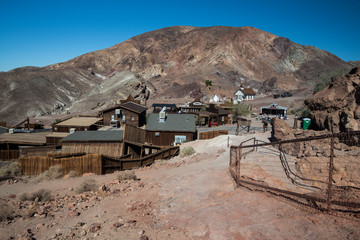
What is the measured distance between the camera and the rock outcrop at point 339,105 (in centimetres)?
1438

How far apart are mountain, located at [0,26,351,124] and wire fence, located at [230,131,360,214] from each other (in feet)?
239

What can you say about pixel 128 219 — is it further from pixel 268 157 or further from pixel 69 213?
pixel 268 157

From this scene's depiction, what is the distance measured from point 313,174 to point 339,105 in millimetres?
9420

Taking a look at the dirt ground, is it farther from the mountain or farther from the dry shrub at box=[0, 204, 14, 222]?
the mountain

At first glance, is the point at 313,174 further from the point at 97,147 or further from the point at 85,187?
the point at 97,147

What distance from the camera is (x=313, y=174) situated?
9.95 metres

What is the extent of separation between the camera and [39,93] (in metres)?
78.5

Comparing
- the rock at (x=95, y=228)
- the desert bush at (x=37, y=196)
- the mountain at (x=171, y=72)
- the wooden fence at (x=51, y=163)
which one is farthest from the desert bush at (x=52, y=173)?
the mountain at (x=171, y=72)

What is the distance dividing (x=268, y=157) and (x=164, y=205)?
28.9 ft

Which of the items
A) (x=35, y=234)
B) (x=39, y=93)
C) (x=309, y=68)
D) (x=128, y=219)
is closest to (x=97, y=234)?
(x=128, y=219)

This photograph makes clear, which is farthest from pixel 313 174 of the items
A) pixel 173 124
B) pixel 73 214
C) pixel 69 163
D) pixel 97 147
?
pixel 173 124

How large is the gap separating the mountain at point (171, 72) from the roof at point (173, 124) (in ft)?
171

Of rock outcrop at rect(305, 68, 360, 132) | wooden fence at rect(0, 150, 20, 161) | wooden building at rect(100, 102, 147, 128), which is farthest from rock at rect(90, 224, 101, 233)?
wooden building at rect(100, 102, 147, 128)

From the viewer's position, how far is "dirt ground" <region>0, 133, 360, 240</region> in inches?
222
